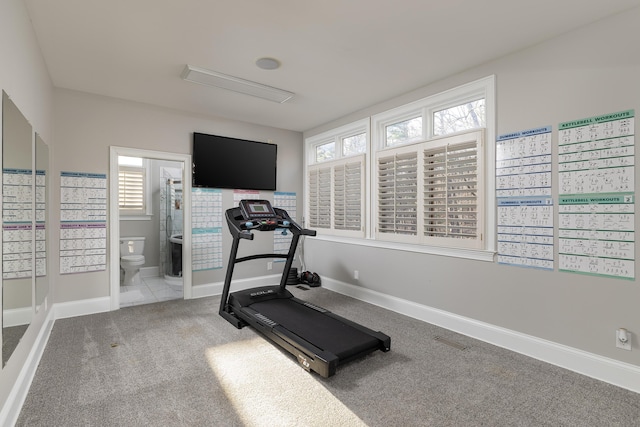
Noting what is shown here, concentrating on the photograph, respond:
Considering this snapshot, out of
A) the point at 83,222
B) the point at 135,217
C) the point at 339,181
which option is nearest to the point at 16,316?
the point at 83,222

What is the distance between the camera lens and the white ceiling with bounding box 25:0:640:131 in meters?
2.29

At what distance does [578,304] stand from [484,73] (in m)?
2.18

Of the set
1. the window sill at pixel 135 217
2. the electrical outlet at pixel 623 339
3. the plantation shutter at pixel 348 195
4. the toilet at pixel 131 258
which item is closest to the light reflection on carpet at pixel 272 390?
the electrical outlet at pixel 623 339

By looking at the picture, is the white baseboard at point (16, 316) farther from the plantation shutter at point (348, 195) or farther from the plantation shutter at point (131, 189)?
the plantation shutter at point (131, 189)

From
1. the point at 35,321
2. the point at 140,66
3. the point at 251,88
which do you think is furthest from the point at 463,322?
the point at 140,66

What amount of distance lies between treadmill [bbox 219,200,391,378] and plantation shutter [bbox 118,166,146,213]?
2973mm

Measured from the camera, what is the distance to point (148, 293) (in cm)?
491

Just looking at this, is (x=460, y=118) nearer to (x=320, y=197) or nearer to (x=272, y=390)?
(x=320, y=197)

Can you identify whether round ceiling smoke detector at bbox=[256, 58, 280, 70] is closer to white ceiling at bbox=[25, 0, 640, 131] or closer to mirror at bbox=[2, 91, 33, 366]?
white ceiling at bbox=[25, 0, 640, 131]

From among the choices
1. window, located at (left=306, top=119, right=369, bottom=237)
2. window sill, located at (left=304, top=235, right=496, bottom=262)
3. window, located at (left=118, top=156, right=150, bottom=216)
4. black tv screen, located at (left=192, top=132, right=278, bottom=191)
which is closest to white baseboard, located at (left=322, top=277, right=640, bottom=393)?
window sill, located at (left=304, top=235, right=496, bottom=262)

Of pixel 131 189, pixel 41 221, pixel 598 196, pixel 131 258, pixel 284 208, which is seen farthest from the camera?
pixel 131 189

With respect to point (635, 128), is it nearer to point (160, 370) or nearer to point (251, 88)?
point (251, 88)

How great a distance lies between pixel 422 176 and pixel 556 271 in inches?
60.4

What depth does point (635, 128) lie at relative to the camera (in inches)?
89.7
